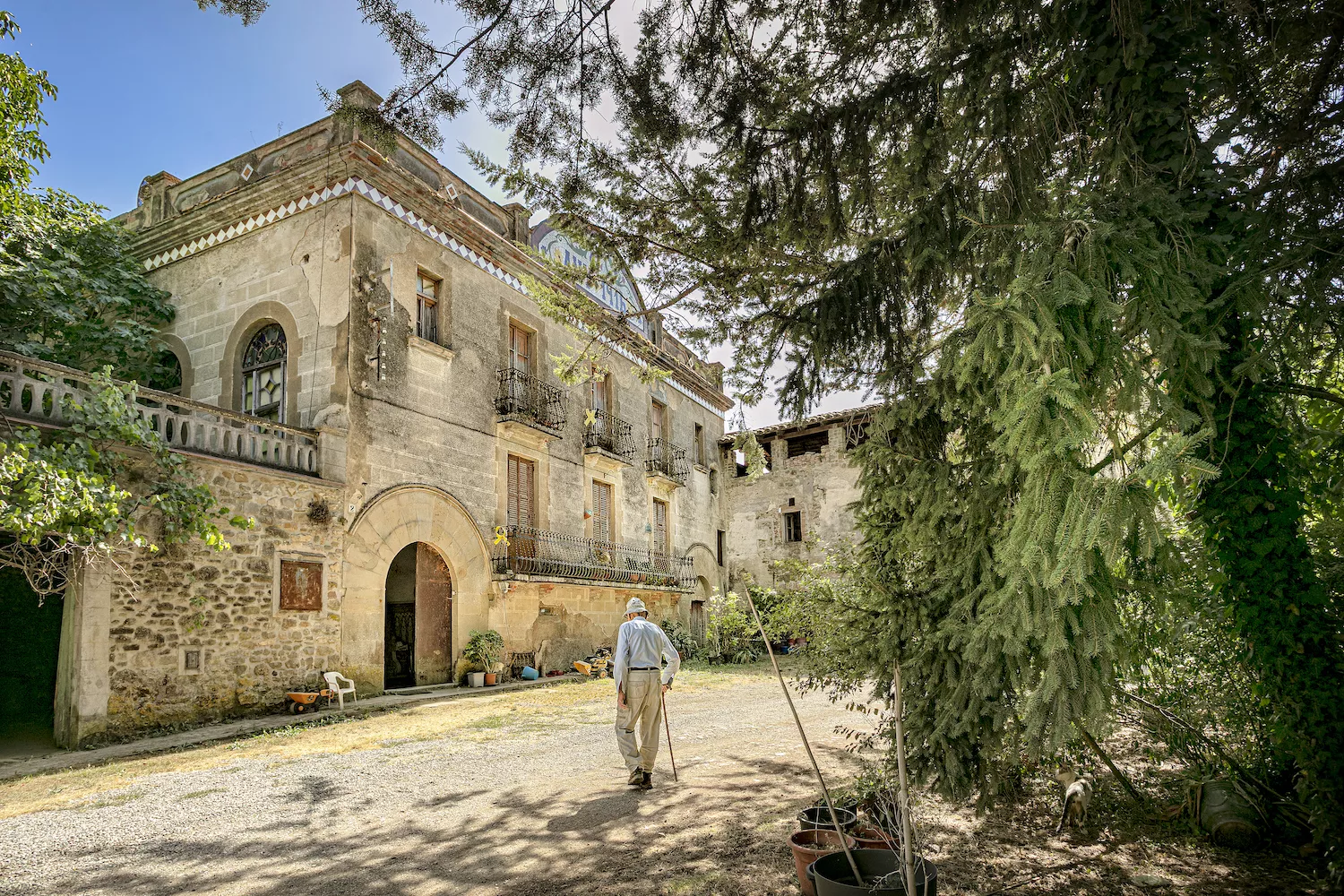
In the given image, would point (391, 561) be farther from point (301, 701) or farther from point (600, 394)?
point (600, 394)

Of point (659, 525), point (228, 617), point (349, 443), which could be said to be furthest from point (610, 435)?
point (228, 617)

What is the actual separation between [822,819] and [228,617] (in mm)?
8056

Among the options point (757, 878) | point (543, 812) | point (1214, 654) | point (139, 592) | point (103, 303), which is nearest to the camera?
point (757, 878)

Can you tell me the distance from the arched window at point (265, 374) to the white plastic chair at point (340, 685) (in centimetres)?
410

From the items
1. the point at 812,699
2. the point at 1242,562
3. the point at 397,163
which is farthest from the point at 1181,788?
the point at 397,163

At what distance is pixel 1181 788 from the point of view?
461cm

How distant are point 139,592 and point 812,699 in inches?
324

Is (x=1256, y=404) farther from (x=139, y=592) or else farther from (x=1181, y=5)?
(x=139, y=592)

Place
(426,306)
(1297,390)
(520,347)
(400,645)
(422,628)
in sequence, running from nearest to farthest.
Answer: (1297,390)
(422,628)
(426,306)
(400,645)
(520,347)

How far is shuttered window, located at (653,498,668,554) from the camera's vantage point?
65.4 feet

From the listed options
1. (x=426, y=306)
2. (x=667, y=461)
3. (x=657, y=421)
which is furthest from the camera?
(x=657, y=421)

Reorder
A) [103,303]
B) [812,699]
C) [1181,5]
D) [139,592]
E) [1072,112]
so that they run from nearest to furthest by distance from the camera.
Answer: [1181,5] → [1072,112] → [139,592] → [812,699] → [103,303]

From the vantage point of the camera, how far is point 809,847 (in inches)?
141

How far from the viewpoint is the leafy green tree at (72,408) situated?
7.02 m
